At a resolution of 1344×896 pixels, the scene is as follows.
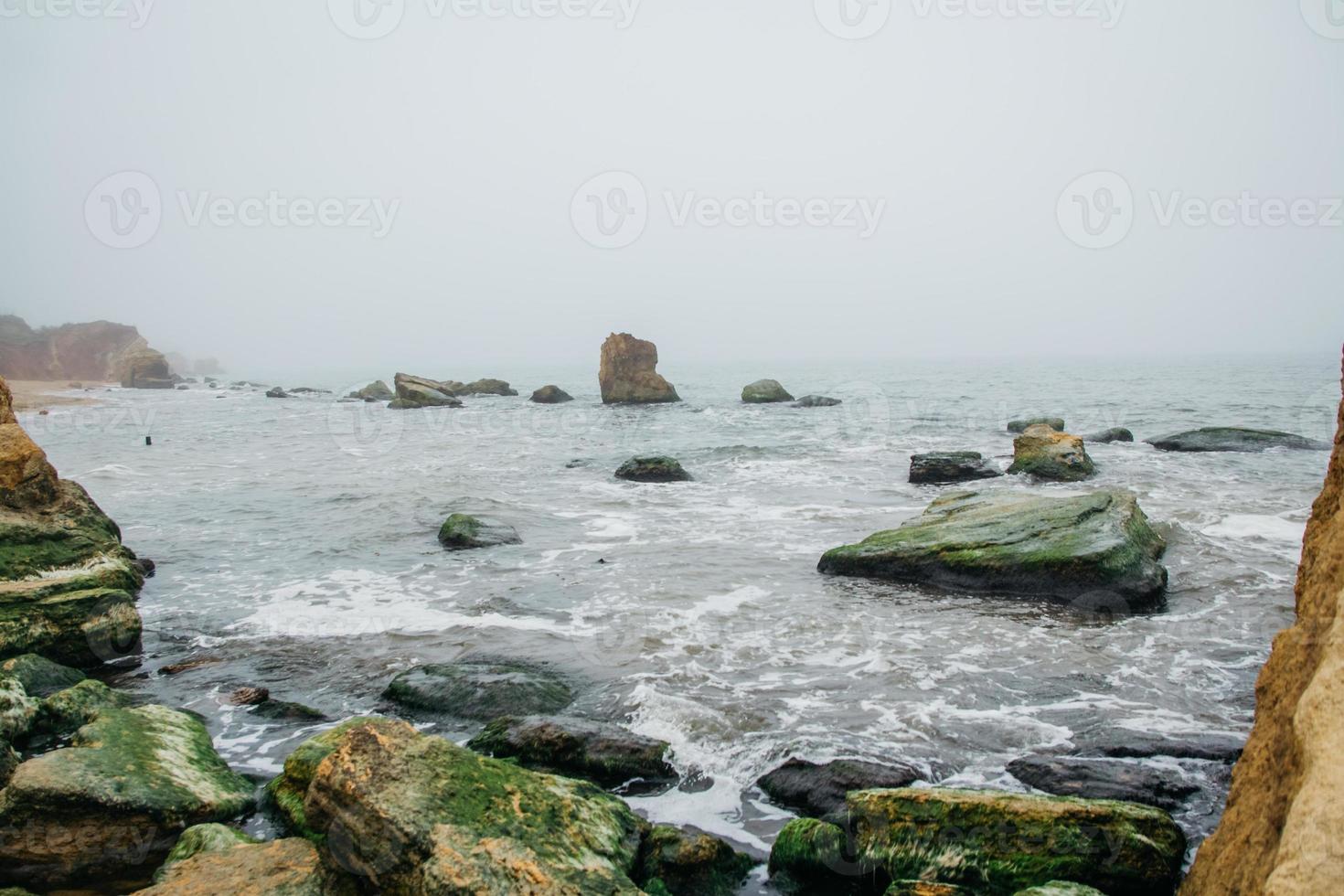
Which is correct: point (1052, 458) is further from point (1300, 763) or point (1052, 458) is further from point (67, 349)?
point (67, 349)

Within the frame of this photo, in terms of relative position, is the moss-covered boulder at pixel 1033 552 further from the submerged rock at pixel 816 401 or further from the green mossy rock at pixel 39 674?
the submerged rock at pixel 816 401

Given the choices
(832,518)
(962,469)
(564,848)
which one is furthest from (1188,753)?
(962,469)

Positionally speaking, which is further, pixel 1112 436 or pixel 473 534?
pixel 1112 436

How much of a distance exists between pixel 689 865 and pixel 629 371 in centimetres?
5132

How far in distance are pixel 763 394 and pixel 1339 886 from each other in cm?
5244

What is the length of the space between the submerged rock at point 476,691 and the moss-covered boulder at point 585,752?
3.13 feet

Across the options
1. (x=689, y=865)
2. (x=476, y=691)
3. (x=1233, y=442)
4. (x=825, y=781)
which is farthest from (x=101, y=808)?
(x=1233, y=442)

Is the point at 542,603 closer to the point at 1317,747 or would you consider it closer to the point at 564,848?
the point at 564,848

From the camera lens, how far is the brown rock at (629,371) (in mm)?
55344

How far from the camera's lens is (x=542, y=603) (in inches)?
451

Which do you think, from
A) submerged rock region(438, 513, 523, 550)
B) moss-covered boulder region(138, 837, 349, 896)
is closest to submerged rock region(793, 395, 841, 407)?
submerged rock region(438, 513, 523, 550)

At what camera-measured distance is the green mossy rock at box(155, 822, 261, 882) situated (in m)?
5.14

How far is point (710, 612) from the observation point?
10758 mm

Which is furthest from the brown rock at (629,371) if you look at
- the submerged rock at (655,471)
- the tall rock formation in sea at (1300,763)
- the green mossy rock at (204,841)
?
the tall rock formation in sea at (1300,763)
